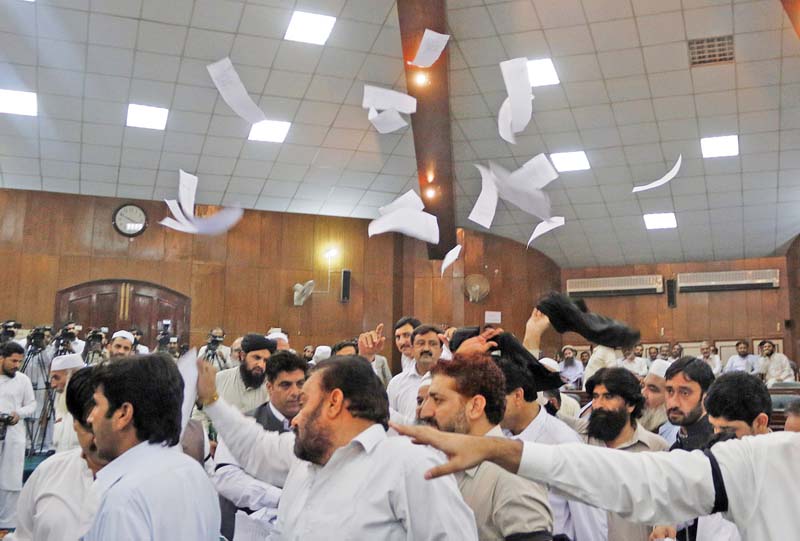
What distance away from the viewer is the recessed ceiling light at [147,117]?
1042 centimetres

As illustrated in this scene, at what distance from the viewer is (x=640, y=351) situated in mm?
13109

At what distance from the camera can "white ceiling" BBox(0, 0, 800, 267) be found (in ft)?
29.2

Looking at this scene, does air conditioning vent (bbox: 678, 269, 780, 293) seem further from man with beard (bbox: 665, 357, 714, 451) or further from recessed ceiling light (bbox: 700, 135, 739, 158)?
man with beard (bbox: 665, 357, 714, 451)

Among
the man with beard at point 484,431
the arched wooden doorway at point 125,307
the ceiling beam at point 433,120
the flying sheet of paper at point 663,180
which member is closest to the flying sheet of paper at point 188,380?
the man with beard at point 484,431

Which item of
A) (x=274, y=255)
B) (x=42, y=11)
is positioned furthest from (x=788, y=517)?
(x=274, y=255)

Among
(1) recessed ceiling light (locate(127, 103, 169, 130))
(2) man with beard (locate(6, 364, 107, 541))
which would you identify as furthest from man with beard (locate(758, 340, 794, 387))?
(2) man with beard (locate(6, 364, 107, 541))

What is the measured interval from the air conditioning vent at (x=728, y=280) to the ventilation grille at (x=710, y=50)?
5652mm

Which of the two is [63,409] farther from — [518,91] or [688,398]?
[518,91]

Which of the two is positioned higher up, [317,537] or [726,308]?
[726,308]

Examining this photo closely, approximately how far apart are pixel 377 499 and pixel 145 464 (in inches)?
22.7

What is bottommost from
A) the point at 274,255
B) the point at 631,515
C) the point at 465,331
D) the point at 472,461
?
the point at 631,515

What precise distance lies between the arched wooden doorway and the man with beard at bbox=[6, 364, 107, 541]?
34.3ft

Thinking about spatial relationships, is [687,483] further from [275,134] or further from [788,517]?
[275,134]

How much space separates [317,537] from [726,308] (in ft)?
44.5
